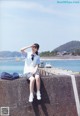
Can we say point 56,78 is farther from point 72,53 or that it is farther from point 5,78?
point 72,53

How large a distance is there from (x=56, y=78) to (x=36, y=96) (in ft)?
1.72

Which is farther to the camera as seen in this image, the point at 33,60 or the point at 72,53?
the point at 72,53

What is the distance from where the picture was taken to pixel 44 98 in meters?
9.02

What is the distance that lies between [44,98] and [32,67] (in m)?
0.66

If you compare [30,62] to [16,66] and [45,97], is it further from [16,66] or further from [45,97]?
[16,66]

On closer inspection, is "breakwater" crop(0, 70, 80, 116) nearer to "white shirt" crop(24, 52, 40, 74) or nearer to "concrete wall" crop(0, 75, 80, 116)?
"concrete wall" crop(0, 75, 80, 116)

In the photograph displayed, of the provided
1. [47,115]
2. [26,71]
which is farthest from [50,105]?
[26,71]

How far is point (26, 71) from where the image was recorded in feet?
29.1

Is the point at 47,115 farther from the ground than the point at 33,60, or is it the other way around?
the point at 33,60

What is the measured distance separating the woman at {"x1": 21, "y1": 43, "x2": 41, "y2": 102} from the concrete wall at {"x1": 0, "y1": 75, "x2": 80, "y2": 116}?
0.75 feet

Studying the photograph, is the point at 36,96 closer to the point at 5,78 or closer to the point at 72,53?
the point at 5,78

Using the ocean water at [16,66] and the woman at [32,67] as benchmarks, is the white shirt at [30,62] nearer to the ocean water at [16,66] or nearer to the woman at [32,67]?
the woman at [32,67]

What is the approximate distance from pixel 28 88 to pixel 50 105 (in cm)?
54

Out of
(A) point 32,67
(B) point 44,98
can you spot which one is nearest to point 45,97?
(B) point 44,98
